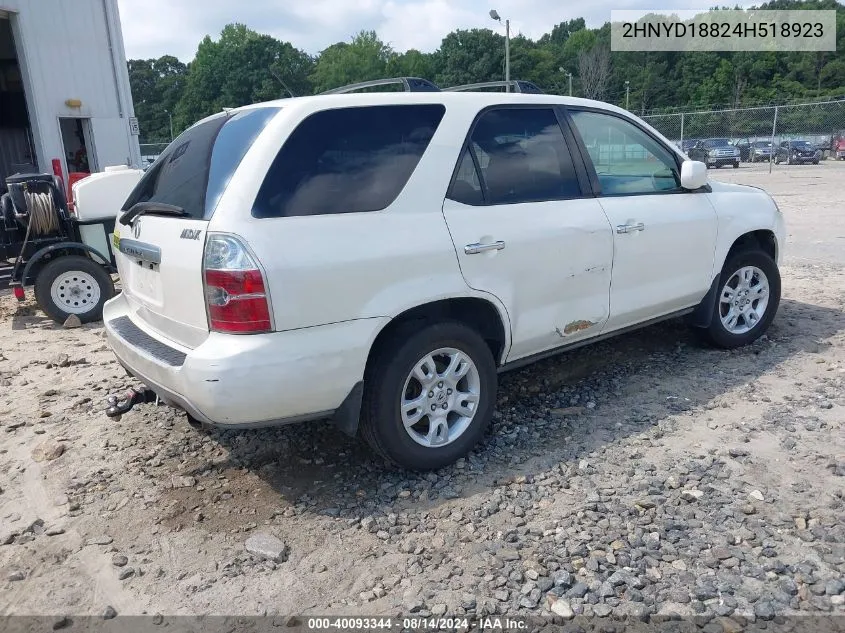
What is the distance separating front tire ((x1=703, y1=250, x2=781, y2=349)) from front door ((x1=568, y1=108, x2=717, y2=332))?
0.99 feet

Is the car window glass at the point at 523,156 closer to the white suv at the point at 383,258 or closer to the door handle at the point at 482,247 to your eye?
the white suv at the point at 383,258

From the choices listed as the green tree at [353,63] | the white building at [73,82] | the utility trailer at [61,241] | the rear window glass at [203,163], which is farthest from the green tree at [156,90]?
the rear window glass at [203,163]

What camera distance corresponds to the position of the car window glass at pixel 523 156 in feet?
11.6

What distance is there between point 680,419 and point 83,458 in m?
3.49

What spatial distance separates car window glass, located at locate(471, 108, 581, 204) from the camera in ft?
11.6

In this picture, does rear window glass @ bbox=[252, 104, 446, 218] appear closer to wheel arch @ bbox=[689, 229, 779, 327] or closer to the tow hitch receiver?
the tow hitch receiver

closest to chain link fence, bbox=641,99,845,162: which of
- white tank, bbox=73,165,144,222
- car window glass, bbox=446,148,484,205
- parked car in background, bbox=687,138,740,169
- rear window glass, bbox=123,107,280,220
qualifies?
parked car in background, bbox=687,138,740,169

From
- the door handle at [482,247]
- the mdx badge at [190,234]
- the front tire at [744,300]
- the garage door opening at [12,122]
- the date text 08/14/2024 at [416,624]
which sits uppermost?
the garage door opening at [12,122]

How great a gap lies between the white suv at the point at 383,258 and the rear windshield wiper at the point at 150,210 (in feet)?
0.05

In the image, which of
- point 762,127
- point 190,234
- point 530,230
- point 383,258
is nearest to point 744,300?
point 530,230

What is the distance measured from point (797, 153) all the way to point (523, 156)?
107 ft

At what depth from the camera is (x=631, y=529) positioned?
288 centimetres

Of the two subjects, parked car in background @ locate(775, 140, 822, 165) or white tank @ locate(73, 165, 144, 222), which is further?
parked car in background @ locate(775, 140, 822, 165)

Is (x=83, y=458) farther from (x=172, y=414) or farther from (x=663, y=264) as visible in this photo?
(x=663, y=264)
